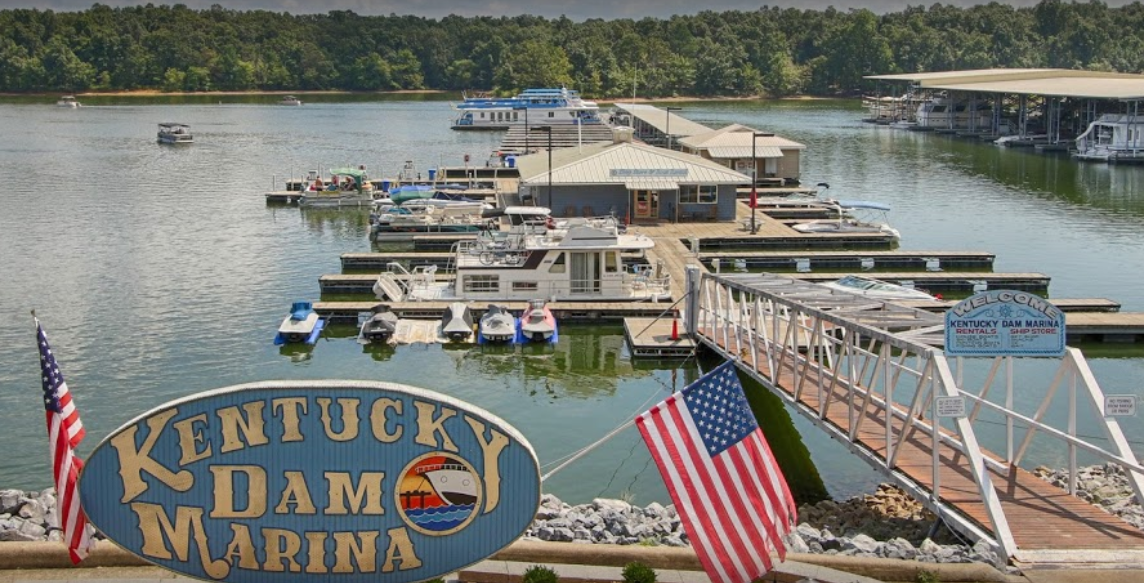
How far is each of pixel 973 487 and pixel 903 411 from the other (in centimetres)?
311

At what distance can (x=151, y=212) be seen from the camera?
69750mm

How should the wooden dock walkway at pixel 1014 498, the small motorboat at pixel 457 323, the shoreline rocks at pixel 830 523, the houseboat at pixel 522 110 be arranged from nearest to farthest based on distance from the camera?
the wooden dock walkway at pixel 1014 498
the shoreline rocks at pixel 830 523
the small motorboat at pixel 457 323
the houseboat at pixel 522 110

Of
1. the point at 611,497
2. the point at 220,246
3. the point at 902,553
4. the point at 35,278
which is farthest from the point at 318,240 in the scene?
the point at 902,553

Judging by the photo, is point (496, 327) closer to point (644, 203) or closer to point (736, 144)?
point (644, 203)

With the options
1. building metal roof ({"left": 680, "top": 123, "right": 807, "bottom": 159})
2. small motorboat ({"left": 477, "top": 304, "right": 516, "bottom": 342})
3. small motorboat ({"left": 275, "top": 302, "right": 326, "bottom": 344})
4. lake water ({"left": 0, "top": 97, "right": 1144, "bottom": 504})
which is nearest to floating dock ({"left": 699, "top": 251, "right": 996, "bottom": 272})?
lake water ({"left": 0, "top": 97, "right": 1144, "bottom": 504})

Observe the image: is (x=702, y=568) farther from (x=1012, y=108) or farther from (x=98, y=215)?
(x=1012, y=108)

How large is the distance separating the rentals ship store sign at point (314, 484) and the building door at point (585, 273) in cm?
2849

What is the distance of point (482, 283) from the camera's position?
138ft

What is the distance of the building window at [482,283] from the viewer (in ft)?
138

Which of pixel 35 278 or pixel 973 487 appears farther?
Answer: pixel 35 278

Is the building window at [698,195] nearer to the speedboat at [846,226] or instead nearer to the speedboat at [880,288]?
the speedboat at [846,226]

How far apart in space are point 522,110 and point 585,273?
98.3 metres

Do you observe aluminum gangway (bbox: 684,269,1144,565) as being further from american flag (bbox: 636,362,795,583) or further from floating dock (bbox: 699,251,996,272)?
floating dock (bbox: 699,251,996,272)

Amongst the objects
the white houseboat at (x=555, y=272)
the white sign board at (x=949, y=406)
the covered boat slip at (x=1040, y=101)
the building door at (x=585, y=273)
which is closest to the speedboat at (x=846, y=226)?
the white houseboat at (x=555, y=272)
